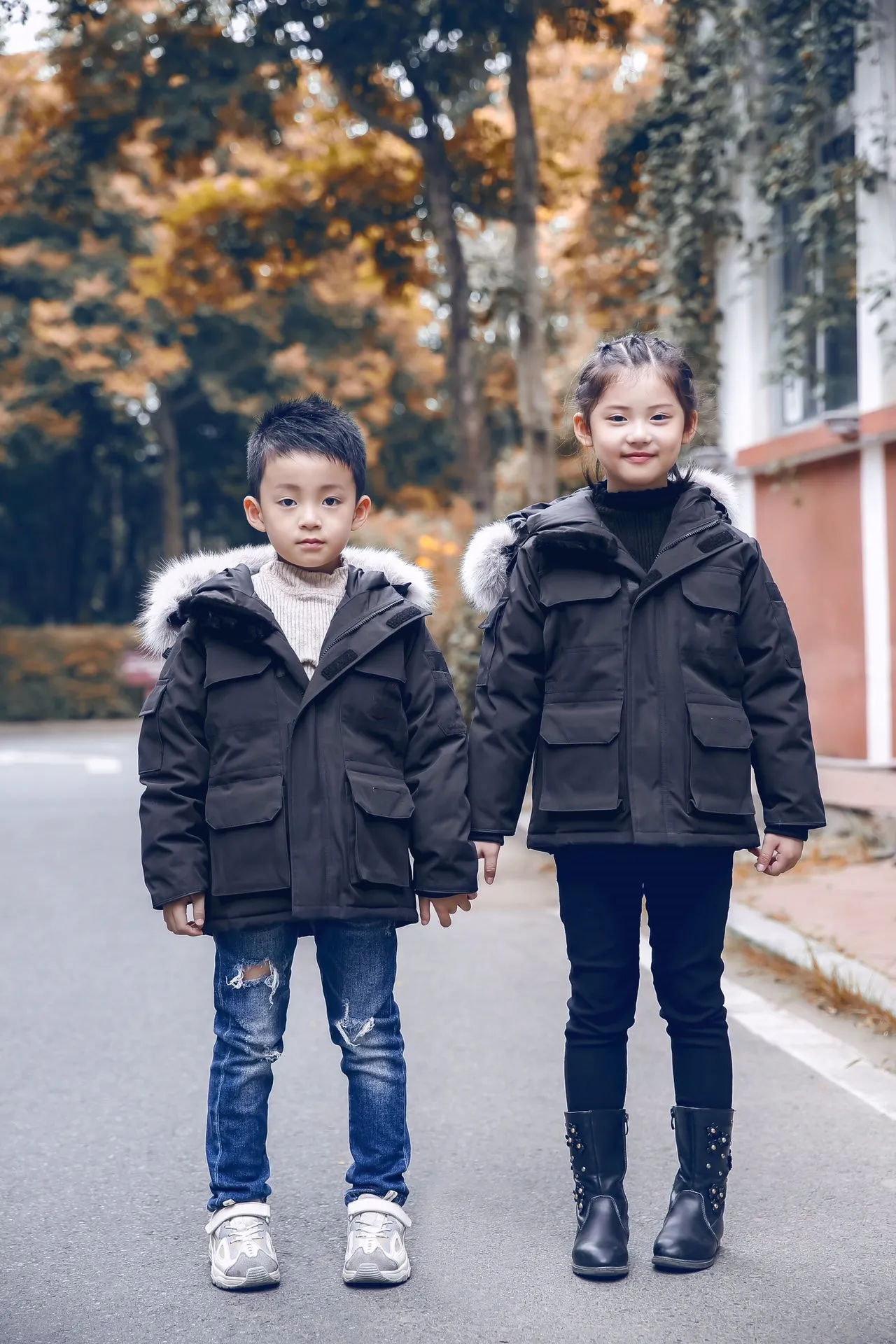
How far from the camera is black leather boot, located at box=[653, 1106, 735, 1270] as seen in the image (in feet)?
10.2

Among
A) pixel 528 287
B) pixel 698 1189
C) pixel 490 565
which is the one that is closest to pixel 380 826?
pixel 490 565

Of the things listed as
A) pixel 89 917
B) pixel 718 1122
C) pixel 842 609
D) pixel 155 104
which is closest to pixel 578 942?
pixel 718 1122

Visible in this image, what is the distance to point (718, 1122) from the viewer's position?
317 centimetres

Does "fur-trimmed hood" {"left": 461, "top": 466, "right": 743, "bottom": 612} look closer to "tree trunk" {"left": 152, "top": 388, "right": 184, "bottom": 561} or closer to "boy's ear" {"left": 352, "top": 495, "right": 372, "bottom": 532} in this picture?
"boy's ear" {"left": 352, "top": 495, "right": 372, "bottom": 532}

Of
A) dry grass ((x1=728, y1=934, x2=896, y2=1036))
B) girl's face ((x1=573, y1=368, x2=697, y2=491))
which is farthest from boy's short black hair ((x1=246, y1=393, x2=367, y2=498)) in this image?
dry grass ((x1=728, y1=934, x2=896, y2=1036))

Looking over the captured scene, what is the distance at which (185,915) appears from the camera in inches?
121

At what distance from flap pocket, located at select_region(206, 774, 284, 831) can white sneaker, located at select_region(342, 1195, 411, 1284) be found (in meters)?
0.79

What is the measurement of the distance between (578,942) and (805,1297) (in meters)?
0.77

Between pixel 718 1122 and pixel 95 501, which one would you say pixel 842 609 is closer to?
pixel 718 1122

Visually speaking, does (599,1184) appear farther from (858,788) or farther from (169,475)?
(169,475)

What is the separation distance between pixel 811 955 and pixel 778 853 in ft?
8.43

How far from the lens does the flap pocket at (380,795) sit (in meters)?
3.05

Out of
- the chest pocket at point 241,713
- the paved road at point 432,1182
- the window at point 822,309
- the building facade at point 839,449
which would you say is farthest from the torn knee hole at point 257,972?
the window at point 822,309

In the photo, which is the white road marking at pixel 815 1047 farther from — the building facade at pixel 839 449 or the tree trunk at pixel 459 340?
the tree trunk at pixel 459 340
